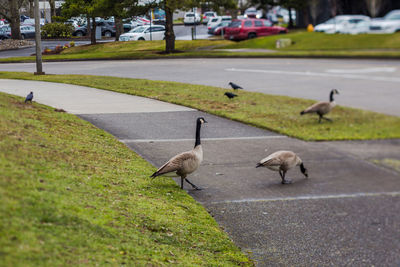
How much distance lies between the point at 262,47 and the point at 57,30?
634 inches

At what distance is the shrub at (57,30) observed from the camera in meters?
28.5

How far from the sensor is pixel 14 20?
2609 centimetres

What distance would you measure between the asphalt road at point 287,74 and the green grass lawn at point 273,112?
1.22 m

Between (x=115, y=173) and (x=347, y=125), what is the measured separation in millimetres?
7258

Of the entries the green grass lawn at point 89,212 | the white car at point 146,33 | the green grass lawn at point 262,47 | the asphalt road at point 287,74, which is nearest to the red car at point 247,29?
the green grass lawn at point 262,47

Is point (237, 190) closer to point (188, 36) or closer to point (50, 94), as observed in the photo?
point (50, 94)

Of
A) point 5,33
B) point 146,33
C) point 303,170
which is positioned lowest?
point 303,170

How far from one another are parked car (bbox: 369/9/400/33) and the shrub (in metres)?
16.0

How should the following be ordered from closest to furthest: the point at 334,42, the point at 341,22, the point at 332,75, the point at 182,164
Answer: the point at 182,164, the point at 332,75, the point at 334,42, the point at 341,22

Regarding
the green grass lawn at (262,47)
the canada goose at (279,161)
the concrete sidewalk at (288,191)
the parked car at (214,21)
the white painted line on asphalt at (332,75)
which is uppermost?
the parked car at (214,21)

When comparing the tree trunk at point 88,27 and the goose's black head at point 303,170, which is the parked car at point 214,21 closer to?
the tree trunk at point 88,27

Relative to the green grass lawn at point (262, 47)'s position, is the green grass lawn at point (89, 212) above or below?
below

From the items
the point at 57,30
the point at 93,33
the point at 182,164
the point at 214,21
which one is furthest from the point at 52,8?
the point at 214,21

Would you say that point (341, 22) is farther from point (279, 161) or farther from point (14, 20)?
point (279, 161)
